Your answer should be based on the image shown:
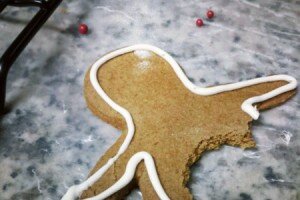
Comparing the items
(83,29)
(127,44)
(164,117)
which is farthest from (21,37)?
(164,117)

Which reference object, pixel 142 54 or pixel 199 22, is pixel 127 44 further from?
pixel 199 22

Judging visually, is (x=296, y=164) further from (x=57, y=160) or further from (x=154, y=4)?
(x=154, y=4)

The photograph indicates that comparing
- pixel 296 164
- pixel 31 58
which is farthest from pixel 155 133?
pixel 31 58

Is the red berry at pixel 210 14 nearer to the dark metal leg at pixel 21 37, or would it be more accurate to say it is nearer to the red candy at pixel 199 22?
the red candy at pixel 199 22

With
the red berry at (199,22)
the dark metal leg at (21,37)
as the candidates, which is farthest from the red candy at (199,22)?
the dark metal leg at (21,37)

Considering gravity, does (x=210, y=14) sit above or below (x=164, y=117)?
above

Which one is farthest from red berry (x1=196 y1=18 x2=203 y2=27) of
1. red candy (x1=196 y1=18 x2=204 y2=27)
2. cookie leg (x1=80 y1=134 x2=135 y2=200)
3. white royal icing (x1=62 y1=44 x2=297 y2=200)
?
cookie leg (x1=80 y1=134 x2=135 y2=200)
